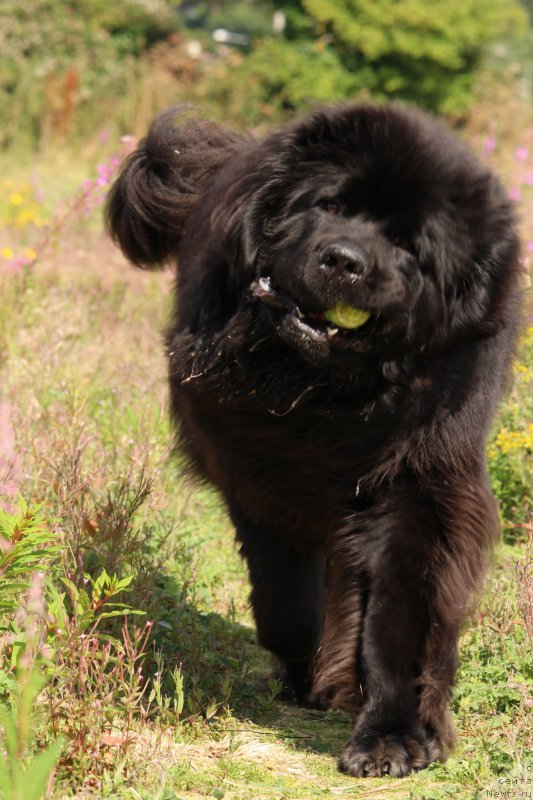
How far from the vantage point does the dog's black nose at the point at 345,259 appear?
8.54ft

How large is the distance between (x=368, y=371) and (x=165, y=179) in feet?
4.81

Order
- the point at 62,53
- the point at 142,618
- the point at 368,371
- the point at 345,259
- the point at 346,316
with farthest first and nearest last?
1. the point at 62,53
2. the point at 142,618
3. the point at 368,371
4. the point at 346,316
5. the point at 345,259

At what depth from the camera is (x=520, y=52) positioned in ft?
127

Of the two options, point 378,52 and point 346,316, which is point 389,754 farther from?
point 378,52

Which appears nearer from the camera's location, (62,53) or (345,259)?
(345,259)

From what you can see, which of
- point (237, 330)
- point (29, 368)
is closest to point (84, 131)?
point (29, 368)

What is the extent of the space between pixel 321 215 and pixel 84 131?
13.0 metres

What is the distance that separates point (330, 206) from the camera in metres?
2.78

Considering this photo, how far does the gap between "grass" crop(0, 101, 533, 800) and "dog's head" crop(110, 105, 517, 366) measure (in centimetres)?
82

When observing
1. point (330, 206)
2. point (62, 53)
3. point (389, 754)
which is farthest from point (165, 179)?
point (62, 53)

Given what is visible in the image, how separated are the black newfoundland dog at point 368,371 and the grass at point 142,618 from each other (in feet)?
0.90

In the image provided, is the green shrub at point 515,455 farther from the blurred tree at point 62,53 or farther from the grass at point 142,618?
the blurred tree at point 62,53

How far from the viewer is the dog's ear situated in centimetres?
379

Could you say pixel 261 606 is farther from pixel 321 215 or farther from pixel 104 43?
pixel 104 43
